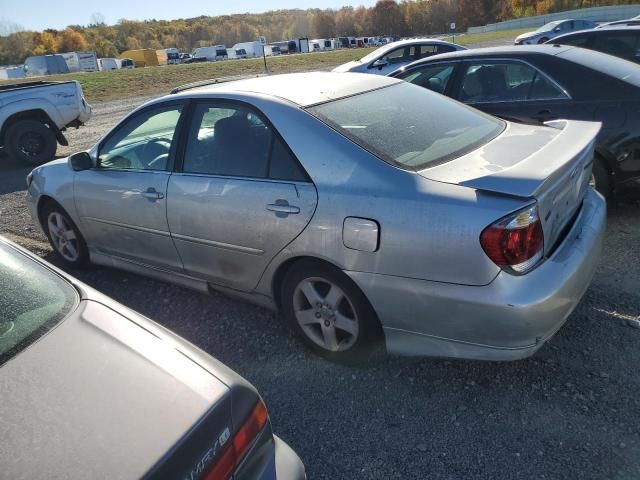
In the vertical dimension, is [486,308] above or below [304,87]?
below

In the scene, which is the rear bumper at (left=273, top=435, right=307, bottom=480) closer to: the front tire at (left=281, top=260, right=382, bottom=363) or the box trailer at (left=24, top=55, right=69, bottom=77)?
the front tire at (left=281, top=260, right=382, bottom=363)

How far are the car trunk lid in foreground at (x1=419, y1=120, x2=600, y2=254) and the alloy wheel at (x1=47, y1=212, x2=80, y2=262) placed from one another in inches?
130

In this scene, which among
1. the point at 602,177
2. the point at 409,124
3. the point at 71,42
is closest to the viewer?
the point at 409,124

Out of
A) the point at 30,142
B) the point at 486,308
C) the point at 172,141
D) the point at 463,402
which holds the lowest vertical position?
the point at 463,402

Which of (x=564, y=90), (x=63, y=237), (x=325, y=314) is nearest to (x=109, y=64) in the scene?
(x=63, y=237)

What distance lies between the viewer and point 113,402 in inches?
57.4

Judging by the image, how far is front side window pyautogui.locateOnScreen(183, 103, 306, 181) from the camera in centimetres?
290

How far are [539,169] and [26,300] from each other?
225cm

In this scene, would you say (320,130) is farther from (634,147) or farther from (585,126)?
(634,147)

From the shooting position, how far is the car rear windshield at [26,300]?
5.63 feet

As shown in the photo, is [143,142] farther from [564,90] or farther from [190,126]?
[564,90]

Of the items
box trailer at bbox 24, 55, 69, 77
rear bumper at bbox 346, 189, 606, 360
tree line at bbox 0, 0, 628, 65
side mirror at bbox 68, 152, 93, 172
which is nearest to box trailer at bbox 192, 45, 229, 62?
box trailer at bbox 24, 55, 69, 77

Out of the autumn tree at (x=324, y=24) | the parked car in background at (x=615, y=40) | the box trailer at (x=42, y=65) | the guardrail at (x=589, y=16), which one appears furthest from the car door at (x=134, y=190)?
the autumn tree at (x=324, y=24)

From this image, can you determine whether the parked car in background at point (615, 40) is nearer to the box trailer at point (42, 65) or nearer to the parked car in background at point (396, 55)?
the parked car in background at point (396, 55)
